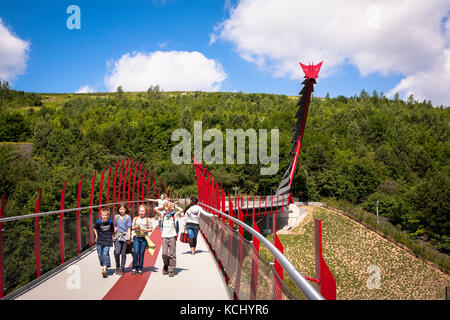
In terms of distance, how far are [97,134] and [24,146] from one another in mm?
17480

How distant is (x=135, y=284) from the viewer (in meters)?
6.16

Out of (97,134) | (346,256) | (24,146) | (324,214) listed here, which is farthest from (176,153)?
(346,256)

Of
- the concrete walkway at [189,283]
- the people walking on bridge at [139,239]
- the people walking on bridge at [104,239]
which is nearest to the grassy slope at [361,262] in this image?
the concrete walkway at [189,283]

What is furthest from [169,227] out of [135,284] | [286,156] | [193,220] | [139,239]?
[286,156]

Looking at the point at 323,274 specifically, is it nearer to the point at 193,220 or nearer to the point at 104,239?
the point at 104,239

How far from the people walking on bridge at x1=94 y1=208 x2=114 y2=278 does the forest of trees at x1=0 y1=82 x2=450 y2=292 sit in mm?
36744

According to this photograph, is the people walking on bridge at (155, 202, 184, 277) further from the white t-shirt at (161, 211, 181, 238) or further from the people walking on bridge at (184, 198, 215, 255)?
the people walking on bridge at (184, 198, 215, 255)

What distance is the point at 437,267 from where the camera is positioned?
3150 centimetres

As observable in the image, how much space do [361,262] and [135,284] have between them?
1293 inches

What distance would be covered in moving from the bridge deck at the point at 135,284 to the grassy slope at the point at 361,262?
80.0ft

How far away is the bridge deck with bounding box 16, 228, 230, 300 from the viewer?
5457mm

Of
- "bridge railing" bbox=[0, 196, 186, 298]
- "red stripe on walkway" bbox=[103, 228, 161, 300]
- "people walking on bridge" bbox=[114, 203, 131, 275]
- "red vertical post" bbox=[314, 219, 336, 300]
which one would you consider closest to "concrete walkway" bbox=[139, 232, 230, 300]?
"red stripe on walkway" bbox=[103, 228, 161, 300]

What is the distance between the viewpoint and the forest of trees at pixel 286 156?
4962 centimetres
